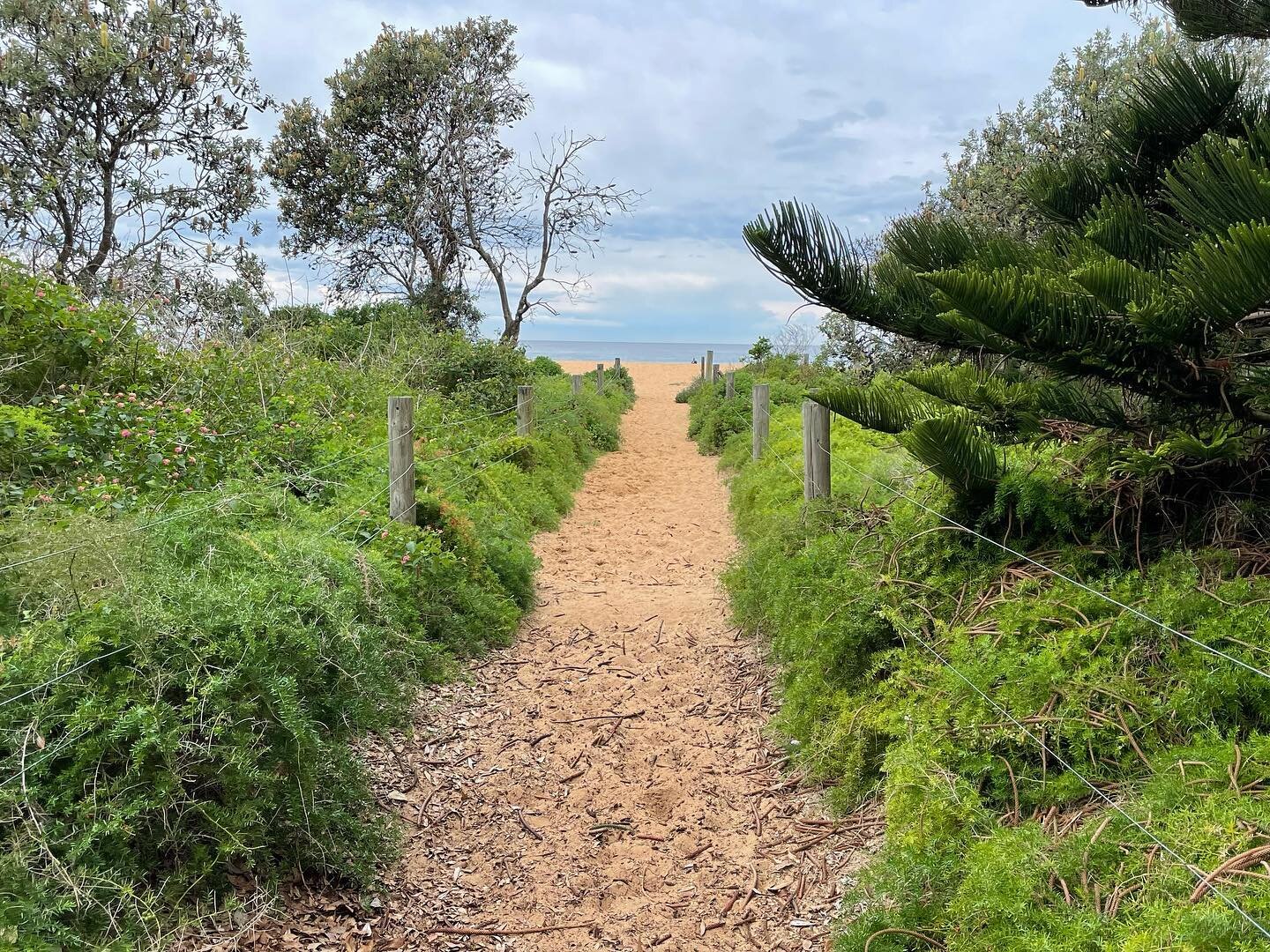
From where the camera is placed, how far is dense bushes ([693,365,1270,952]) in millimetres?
1819

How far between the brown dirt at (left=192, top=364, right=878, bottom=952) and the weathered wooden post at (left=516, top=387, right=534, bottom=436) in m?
4.02

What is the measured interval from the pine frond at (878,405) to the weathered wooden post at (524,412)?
245 inches

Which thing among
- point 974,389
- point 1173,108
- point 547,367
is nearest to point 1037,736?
Answer: point 974,389

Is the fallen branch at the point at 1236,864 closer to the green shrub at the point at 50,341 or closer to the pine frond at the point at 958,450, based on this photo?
the pine frond at the point at 958,450

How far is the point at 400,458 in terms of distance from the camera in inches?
184

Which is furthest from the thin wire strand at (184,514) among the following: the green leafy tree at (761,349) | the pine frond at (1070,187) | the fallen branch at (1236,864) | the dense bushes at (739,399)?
the green leafy tree at (761,349)

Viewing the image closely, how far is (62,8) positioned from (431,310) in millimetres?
7101

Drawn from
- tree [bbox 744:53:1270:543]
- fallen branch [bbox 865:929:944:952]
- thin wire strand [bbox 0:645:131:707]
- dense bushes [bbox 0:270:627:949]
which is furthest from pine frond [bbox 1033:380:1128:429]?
thin wire strand [bbox 0:645:131:707]

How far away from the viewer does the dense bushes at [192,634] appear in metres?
2.09

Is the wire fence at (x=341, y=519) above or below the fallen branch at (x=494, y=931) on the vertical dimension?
above

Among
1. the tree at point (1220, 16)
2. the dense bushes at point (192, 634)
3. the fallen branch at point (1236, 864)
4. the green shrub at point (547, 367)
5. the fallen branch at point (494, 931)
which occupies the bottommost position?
the fallen branch at point (494, 931)

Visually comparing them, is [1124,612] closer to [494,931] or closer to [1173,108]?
[1173,108]

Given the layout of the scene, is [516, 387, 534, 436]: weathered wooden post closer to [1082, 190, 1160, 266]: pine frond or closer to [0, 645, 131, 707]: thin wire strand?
[0, 645, 131, 707]: thin wire strand

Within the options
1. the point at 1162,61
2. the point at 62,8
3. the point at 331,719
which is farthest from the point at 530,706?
the point at 62,8
